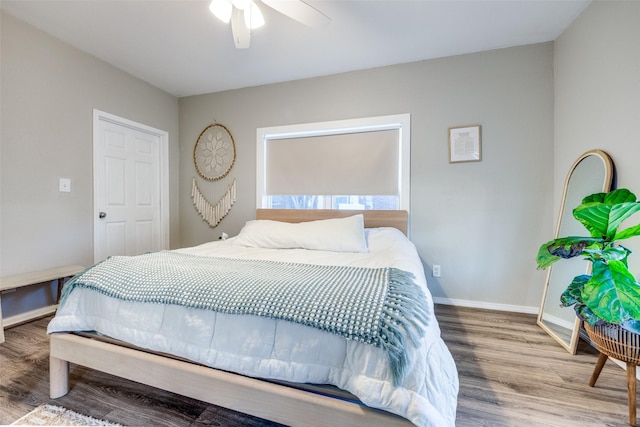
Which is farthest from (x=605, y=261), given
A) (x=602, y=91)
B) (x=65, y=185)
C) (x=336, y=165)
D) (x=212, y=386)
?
(x=65, y=185)

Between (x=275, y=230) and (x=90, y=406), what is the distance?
4.77ft

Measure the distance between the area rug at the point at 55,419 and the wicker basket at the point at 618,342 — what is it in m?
2.25

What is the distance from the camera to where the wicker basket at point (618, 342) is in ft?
3.73

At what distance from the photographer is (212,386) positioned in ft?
3.31

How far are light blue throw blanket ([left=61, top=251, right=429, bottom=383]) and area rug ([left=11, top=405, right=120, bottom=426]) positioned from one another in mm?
490

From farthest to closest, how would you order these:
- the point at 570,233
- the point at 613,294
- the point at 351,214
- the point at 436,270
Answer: the point at 351,214 → the point at 436,270 → the point at 570,233 → the point at 613,294

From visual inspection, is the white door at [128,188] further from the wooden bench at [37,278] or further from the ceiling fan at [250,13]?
the ceiling fan at [250,13]

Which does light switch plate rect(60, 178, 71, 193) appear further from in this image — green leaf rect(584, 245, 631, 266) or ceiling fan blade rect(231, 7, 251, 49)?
green leaf rect(584, 245, 631, 266)

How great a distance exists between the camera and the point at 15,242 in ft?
6.81

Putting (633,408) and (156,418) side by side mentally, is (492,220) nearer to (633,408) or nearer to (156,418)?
(633,408)

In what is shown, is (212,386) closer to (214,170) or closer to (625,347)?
(625,347)

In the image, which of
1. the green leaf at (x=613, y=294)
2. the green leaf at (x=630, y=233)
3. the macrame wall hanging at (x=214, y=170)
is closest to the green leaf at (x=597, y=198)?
the green leaf at (x=630, y=233)

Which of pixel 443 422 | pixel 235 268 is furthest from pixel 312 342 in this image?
pixel 235 268

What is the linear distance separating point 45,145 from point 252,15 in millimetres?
2112
